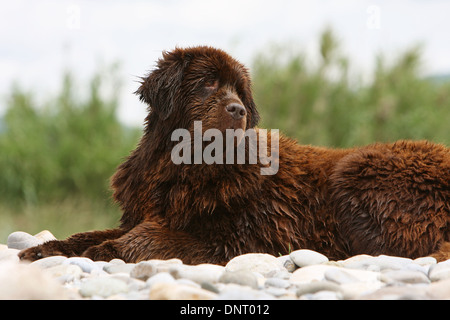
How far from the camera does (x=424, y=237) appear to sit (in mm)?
4473

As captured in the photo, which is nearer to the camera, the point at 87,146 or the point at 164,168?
the point at 164,168

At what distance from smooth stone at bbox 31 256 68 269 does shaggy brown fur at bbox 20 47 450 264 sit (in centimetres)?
27

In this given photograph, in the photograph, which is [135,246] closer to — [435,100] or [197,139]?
[197,139]

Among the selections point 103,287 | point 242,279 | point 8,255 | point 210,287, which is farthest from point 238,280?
point 8,255

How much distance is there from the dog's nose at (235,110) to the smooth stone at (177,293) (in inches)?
67.7

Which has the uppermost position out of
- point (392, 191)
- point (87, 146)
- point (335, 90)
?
point (335, 90)

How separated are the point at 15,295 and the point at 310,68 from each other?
26.9 ft

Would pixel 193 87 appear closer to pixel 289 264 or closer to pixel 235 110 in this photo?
pixel 235 110

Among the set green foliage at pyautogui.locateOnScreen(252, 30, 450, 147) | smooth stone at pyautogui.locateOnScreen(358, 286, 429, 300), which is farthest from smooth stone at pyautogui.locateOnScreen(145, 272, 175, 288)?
green foliage at pyautogui.locateOnScreen(252, 30, 450, 147)

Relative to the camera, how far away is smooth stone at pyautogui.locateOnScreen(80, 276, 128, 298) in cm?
318

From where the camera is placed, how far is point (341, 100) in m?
10.4

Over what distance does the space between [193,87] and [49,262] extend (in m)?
1.72

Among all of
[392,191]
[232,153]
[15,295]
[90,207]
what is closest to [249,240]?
[232,153]

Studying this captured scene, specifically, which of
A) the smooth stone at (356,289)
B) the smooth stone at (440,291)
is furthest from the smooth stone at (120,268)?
the smooth stone at (440,291)
